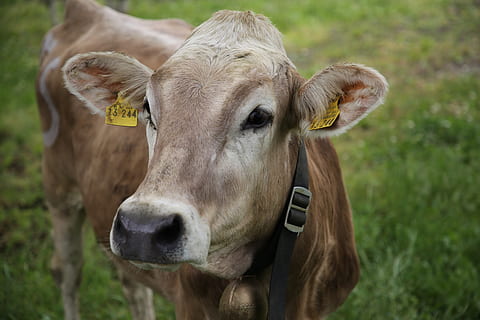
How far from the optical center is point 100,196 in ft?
9.22

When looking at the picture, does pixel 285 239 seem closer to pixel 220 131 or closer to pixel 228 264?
pixel 228 264

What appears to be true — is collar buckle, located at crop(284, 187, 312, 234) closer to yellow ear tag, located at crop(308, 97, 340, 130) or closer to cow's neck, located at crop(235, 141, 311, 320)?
cow's neck, located at crop(235, 141, 311, 320)

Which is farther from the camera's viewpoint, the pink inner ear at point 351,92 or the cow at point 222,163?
the pink inner ear at point 351,92

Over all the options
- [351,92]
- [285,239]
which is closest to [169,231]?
[285,239]

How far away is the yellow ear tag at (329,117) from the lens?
1.87 meters

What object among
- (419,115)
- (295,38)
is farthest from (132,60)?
(295,38)

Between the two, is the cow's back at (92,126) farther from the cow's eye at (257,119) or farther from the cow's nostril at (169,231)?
the cow's nostril at (169,231)

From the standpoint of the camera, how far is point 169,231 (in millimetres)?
1436

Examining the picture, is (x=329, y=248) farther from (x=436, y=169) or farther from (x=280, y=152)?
(x=436, y=169)

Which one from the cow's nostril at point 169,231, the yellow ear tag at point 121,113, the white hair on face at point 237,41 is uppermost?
the white hair on face at point 237,41

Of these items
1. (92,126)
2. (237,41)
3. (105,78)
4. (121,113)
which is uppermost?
(237,41)

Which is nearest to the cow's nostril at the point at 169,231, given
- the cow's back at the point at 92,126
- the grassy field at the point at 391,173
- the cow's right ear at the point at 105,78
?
the cow's right ear at the point at 105,78

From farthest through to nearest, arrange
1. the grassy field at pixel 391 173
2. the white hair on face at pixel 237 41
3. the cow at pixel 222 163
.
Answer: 1. the grassy field at pixel 391 173
2. the white hair on face at pixel 237 41
3. the cow at pixel 222 163

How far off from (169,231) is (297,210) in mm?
627
